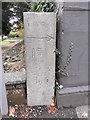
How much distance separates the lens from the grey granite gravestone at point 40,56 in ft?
12.6

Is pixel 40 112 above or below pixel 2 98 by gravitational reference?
below

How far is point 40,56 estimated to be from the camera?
4047 mm

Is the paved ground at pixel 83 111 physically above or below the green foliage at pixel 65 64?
below

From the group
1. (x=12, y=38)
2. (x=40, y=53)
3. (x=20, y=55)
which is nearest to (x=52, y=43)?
(x=40, y=53)

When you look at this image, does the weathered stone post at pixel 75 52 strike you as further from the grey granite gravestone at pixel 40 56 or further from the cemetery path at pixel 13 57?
the cemetery path at pixel 13 57

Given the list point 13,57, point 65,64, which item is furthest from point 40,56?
point 13,57

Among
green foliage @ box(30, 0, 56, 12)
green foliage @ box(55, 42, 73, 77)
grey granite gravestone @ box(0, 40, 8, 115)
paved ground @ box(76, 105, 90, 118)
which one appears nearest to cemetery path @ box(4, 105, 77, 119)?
paved ground @ box(76, 105, 90, 118)

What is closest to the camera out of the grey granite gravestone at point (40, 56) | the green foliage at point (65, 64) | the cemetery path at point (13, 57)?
the grey granite gravestone at point (40, 56)

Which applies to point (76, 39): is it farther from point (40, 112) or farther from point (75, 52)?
point (40, 112)

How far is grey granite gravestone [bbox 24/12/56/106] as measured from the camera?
3855 mm

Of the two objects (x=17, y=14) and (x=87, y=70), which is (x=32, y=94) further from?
(x=17, y=14)

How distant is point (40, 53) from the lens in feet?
13.2

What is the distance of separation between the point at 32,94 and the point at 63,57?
0.79 m

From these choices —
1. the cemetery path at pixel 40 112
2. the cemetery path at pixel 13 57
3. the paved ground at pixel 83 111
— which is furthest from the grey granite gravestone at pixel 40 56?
the cemetery path at pixel 13 57
